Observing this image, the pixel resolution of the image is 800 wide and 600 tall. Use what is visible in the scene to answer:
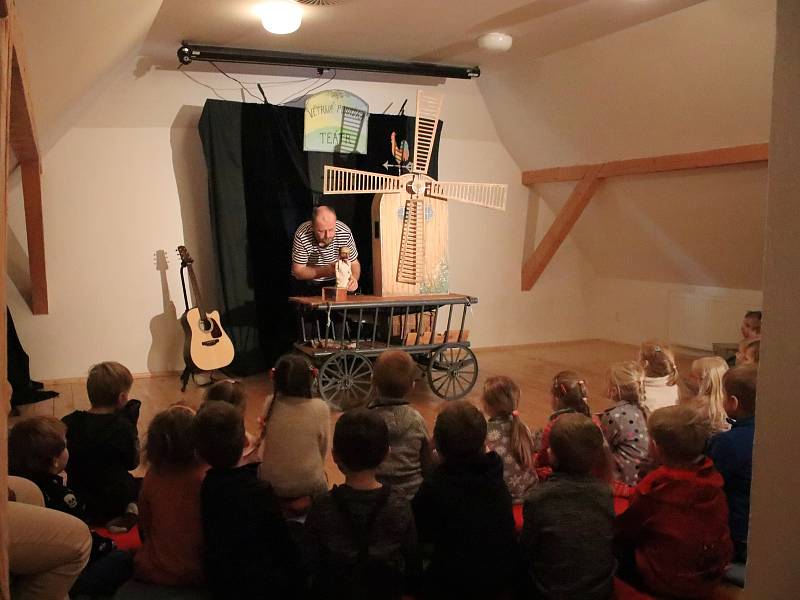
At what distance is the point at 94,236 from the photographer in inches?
232

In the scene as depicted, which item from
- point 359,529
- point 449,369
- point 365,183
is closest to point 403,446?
point 359,529

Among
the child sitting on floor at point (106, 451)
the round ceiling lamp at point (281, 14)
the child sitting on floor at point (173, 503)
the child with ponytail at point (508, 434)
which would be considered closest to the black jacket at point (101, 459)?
the child sitting on floor at point (106, 451)

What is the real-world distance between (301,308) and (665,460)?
3.39 m

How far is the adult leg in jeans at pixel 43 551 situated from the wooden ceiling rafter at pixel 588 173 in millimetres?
5143

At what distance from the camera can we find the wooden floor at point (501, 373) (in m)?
4.98

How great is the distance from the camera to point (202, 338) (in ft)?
18.4

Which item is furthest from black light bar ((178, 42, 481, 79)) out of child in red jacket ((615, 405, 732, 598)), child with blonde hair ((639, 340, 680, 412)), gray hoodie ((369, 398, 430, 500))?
child in red jacket ((615, 405, 732, 598))

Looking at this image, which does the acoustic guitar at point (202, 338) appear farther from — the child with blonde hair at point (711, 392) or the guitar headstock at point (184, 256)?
the child with blonde hair at point (711, 392)

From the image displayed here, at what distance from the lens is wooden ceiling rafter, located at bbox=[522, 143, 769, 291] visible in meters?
5.55

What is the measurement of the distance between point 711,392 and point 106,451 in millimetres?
2668

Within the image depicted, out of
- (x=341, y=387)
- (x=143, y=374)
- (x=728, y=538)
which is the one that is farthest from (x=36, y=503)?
(x=143, y=374)

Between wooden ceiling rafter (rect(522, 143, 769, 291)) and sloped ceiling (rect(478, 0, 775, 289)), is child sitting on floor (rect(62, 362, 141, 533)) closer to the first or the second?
sloped ceiling (rect(478, 0, 775, 289))

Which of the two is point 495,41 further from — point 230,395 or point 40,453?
point 40,453

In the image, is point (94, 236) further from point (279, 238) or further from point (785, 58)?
point (785, 58)
